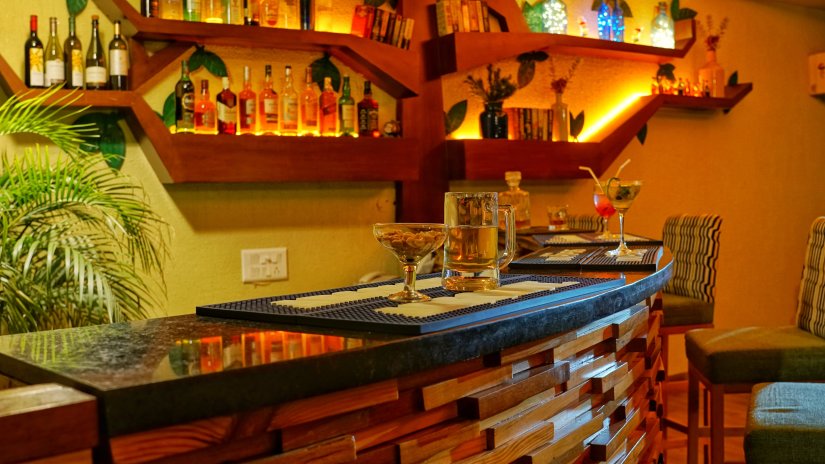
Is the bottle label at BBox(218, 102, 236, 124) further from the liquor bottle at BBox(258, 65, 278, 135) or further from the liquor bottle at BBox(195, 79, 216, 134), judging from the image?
the liquor bottle at BBox(258, 65, 278, 135)

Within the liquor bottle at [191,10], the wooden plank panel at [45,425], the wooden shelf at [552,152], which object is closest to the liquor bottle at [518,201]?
the wooden shelf at [552,152]

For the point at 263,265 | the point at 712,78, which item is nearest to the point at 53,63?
the point at 263,265

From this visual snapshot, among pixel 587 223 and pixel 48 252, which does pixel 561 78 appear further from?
pixel 48 252

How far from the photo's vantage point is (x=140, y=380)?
32.3 inches

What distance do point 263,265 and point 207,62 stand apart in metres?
0.88

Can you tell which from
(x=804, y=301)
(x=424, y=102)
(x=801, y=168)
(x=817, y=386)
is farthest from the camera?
(x=801, y=168)

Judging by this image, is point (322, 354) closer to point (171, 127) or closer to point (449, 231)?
point (449, 231)

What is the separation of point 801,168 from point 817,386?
493 centimetres

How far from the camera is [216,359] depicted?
3.07ft

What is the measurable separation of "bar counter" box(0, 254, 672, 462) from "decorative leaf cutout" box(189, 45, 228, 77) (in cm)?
241

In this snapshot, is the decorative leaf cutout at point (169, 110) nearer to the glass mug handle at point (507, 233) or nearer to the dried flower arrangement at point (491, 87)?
the dried flower arrangement at point (491, 87)

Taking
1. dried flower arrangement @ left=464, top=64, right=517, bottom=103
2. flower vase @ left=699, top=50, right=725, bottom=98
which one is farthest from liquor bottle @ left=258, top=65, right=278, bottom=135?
flower vase @ left=699, top=50, right=725, bottom=98

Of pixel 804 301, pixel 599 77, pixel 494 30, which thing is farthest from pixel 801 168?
pixel 804 301

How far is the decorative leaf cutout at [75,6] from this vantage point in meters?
3.26
